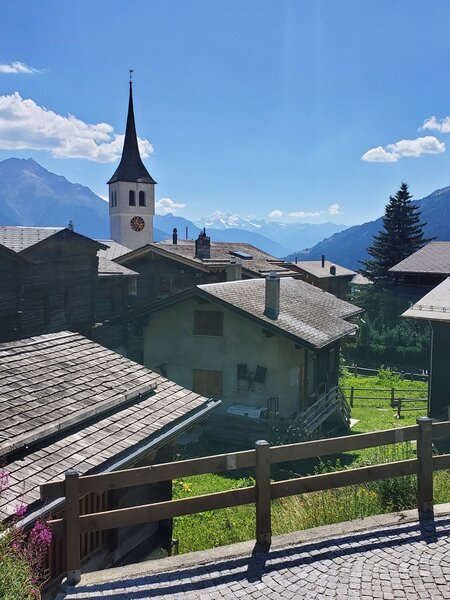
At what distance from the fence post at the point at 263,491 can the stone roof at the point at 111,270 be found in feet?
87.9

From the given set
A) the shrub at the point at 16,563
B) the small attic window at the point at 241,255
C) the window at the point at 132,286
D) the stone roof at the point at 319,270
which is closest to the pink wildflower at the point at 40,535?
the shrub at the point at 16,563

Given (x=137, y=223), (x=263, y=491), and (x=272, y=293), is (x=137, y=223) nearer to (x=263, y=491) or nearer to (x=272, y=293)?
(x=272, y=293)

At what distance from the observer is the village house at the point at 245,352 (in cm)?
2105

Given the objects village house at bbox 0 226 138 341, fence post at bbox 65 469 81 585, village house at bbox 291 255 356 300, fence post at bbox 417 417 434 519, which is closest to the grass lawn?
fence post at bbox 417 417 434 519

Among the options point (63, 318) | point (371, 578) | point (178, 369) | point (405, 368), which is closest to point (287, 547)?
point (371, 578)

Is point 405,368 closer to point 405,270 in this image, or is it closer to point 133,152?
point 405,270

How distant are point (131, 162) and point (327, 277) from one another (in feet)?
84.9

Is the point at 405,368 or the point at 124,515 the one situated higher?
the point at 124,515

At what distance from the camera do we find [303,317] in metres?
23.3

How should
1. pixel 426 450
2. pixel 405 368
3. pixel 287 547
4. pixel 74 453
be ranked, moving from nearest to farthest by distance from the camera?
pixel 287 547 < pixel 426 450 < pixel 74 453 < pixel 405 368

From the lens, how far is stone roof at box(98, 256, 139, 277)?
1259 inches

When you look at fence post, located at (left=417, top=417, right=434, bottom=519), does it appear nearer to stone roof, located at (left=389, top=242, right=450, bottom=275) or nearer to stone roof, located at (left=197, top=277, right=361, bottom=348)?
stone roof, located at (left=197, top=277, right=361, bottom=348)

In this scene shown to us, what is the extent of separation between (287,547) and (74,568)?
2.12m

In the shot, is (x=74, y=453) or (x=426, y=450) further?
(x=74, y=453)
